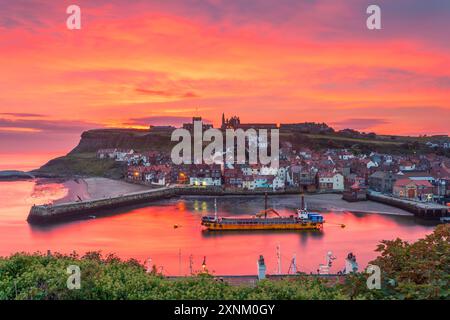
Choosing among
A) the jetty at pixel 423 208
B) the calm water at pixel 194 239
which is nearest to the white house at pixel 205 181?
the calm water at pixel 194 239

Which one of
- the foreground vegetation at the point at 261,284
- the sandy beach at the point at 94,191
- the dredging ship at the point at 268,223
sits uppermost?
the foreground vegetation at the point at 261,284

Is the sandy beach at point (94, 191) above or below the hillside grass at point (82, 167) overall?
below

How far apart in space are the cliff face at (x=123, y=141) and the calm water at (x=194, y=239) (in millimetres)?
57647

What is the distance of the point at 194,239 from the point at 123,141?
8010 centimetres

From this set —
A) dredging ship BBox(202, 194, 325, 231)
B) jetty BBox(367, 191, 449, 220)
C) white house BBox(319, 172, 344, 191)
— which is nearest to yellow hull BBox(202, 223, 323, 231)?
dredging ship BBox(202, 194, 325, 231)

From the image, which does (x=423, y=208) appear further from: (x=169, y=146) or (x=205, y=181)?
(x=169, y=146)

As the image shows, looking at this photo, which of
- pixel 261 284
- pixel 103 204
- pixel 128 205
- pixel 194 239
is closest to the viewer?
pixel 261 284

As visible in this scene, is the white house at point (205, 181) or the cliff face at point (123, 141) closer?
the white house at point (205, 181)

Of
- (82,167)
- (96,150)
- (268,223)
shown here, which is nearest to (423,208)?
(268,223)

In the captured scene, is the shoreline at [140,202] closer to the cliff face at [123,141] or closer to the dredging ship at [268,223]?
the dredging ship at [268,223]

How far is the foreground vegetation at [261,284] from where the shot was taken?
595 centimetres

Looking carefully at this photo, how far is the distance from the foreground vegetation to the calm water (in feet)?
29.2

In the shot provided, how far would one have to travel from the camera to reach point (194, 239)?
2192 centimetres

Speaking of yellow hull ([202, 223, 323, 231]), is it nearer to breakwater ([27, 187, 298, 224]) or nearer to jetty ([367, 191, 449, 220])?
jetty ([367, 191, 449, 220])
